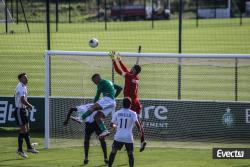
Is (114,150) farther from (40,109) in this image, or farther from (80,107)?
(40,109)

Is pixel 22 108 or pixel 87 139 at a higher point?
pixel 22 108

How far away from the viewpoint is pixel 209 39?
38.1 m

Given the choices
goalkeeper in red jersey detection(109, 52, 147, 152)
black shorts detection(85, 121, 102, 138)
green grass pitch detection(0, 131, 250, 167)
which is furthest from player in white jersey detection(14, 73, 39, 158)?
goalkeeper in red jersey detection(109, 52, 147, 152)

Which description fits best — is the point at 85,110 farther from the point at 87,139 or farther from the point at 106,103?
the point at 87,139

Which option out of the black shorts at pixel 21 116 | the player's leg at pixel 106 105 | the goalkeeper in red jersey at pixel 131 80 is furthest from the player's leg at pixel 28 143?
the goalkeeper in red jersey at pixel 131 80

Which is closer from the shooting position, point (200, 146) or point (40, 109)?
point (200, 146)

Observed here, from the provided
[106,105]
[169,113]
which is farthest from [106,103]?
[169,113]

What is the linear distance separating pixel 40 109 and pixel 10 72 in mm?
7343

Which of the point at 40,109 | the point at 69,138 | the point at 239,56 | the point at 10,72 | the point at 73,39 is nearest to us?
the point at 239,56

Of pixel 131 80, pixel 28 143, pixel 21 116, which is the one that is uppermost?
pixel 131 80

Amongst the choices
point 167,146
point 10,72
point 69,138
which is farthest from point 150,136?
point 10,72

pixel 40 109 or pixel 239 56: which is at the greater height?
pixel 239 56

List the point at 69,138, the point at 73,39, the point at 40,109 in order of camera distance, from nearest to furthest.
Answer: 1. the point at 69,138
2. the point at 40,109
3. the point at 73,39

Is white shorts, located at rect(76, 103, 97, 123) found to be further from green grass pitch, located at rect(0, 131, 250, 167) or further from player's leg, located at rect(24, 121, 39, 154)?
player's leg, located at rect(24, 121, 39, 154)
